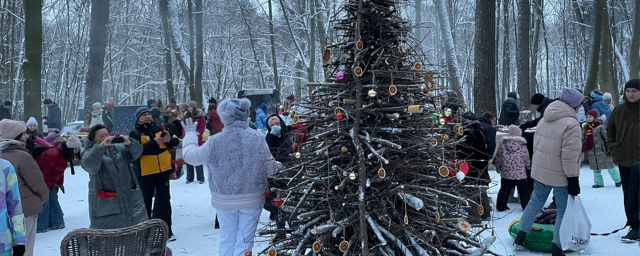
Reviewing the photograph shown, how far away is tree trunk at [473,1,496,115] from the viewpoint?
9.46 m

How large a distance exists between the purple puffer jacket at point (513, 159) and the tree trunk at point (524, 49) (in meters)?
8.03

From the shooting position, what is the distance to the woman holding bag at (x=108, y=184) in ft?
17.8

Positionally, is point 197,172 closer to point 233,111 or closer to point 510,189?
point 510,189

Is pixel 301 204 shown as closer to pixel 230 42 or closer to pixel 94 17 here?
pixel 94 17

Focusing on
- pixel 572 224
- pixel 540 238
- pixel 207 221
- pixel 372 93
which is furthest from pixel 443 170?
pixel 207 221

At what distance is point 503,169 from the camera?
311 inches

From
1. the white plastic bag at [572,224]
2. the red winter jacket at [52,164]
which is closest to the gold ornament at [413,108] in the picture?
the white plastic bag at [572,224]

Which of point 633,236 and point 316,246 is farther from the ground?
point 316,246

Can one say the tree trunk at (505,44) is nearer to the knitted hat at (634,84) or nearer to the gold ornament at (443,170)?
the knitted hat at (634,84)

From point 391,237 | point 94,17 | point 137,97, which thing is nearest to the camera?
point 391,237

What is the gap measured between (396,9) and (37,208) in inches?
173

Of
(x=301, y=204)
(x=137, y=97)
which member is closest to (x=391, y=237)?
(x=301, y=204)

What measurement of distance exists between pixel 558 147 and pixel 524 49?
11.0m

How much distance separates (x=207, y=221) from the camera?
26.6 feet
